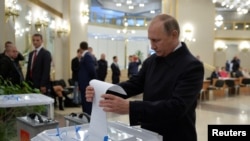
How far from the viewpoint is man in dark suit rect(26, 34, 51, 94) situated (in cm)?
460

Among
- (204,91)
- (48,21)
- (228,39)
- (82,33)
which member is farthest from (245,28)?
(48,21)

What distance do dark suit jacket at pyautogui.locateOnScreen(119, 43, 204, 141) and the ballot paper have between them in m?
0.12

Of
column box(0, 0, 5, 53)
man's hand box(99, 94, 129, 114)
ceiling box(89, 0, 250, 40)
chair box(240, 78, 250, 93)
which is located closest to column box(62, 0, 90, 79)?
column box(0, 0, 5, 53)

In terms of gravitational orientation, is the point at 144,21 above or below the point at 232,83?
above

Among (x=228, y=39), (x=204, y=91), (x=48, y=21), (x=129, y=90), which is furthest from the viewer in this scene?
(x=228, y=39)

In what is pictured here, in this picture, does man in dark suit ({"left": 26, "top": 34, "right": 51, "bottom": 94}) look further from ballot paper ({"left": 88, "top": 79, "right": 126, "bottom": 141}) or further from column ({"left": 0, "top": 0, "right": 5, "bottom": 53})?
ballot paper ({"left": 88, "top": 79, "right": 126, "bottom": 141})

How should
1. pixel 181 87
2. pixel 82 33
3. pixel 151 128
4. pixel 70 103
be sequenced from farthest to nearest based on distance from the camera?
pixel 82 33 → pixel 70 103 → pixel 151 128 → pixel 181 87

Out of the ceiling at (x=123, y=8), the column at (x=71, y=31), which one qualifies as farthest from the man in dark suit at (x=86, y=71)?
the ceiling at (x=123, y=8)

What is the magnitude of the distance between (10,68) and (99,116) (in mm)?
4152

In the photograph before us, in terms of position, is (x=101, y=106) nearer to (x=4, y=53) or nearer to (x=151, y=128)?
(x=151, y=128)

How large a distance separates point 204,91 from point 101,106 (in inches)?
376

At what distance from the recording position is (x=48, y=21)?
29.0ft

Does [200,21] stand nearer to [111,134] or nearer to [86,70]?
[86,70]

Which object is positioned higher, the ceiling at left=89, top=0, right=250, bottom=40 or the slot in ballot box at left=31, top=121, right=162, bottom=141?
the ceiling at left=89, top=0, right=250, bottom=40
